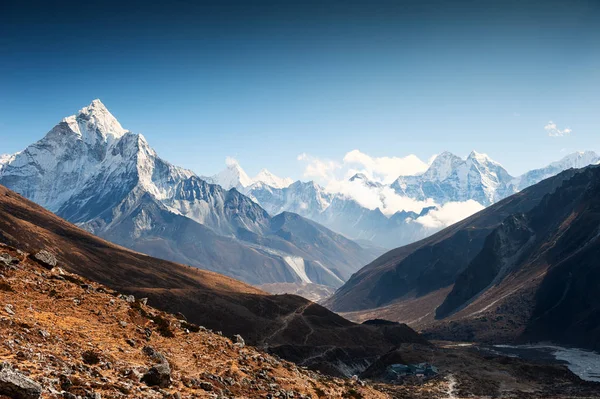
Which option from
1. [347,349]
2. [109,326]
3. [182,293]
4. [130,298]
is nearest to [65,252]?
[182,293]

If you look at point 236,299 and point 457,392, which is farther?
point 236,299

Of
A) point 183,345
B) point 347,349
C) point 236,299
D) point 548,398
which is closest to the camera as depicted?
point 183,345

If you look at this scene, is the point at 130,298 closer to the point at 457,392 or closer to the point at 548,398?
the point at 457,392

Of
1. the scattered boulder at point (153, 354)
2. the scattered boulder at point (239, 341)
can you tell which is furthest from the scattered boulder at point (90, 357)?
the scattered boulder at point (239, 341)

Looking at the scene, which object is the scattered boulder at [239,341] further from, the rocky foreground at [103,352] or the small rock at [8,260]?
the small rock at [8,260]

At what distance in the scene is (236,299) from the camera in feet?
575

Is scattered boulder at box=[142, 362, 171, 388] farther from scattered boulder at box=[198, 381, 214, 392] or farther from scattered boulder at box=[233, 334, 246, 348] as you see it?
scattered boulder at box=[233, 334, 246, 348]

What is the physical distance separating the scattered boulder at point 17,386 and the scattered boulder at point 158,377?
322 inches

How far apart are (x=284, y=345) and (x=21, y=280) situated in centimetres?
11105

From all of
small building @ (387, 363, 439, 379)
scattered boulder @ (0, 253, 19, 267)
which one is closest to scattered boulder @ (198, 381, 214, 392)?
scattered boulder @ (0, 253, 19, 267)

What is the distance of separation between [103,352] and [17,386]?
10.9m

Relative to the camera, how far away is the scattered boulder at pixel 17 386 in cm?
1975

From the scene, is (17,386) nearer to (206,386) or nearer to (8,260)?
(206,386)

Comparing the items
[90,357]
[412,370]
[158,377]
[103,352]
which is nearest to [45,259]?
[103,352]
